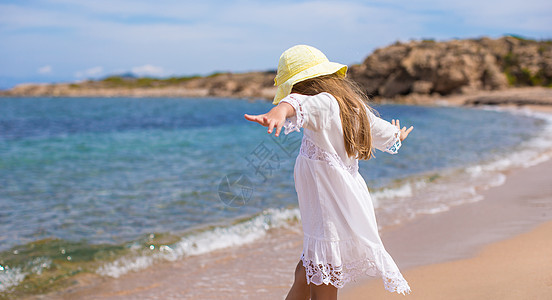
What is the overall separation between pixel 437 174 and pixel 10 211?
23.9 ft

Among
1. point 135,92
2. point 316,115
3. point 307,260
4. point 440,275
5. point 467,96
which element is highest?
point 316,115

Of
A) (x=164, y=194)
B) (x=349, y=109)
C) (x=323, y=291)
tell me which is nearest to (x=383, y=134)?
(x=349, y=109)

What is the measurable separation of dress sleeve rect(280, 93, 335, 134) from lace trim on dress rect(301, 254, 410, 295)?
651 mm

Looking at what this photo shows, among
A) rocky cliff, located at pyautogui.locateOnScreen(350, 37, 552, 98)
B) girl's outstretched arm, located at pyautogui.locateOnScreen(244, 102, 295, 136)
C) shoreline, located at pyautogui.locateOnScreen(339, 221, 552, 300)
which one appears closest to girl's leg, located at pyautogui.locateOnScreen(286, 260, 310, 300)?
girl's outstretched arm, located at pyautogui.locateOnScreen(244, 102, 295, 136)

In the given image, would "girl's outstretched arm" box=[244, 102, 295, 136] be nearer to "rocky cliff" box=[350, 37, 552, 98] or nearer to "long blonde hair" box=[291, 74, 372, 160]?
"long blonde hair" box=[291, 74, 372, 160]

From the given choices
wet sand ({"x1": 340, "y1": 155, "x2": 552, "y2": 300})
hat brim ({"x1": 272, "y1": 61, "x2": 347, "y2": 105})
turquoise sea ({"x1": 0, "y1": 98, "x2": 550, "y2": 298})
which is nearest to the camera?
hat brim ({"x1": 272, "y1": 61, "x2": 347, "y2": 105})

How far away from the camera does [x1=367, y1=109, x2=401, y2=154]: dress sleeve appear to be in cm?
213

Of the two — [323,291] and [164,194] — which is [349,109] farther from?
[164,194]

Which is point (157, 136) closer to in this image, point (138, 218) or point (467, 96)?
point (138, 218)

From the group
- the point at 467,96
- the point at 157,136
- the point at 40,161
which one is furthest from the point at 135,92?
the point at 40,161

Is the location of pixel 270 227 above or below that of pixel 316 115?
below

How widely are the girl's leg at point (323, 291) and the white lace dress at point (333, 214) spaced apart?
0.24 feet

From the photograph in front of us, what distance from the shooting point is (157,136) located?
17.2 m

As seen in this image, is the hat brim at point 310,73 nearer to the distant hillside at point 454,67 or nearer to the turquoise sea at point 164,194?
the turquoise sea at point 164,194
